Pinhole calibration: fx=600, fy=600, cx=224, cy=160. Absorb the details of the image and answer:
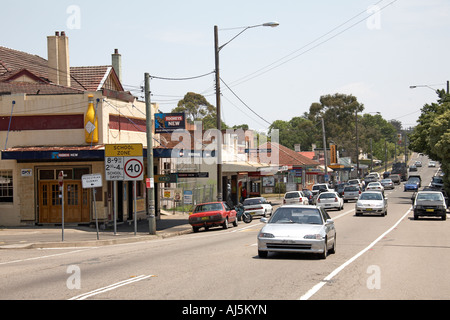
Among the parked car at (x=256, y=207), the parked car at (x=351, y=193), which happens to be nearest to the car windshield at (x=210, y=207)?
the parked car at (x=256, y=207)

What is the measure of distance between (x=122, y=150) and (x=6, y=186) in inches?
307

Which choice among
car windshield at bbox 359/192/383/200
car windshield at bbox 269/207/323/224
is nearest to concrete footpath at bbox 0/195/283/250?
car windshield at bbox 269/207/323/224

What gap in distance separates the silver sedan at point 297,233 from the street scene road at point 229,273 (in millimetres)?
339

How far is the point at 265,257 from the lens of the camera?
15844mm

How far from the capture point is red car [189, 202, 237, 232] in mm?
30906

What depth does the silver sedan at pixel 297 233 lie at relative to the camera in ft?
49.7

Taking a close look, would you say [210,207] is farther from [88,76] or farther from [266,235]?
[266,235]

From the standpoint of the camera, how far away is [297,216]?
16.4 m

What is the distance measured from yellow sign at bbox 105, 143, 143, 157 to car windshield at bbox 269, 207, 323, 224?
12.1 meters

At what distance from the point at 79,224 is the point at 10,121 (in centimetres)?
642

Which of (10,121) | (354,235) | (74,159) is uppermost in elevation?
(10,121)

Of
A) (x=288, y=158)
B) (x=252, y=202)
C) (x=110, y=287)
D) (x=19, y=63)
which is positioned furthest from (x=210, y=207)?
(x=288, y=158)
